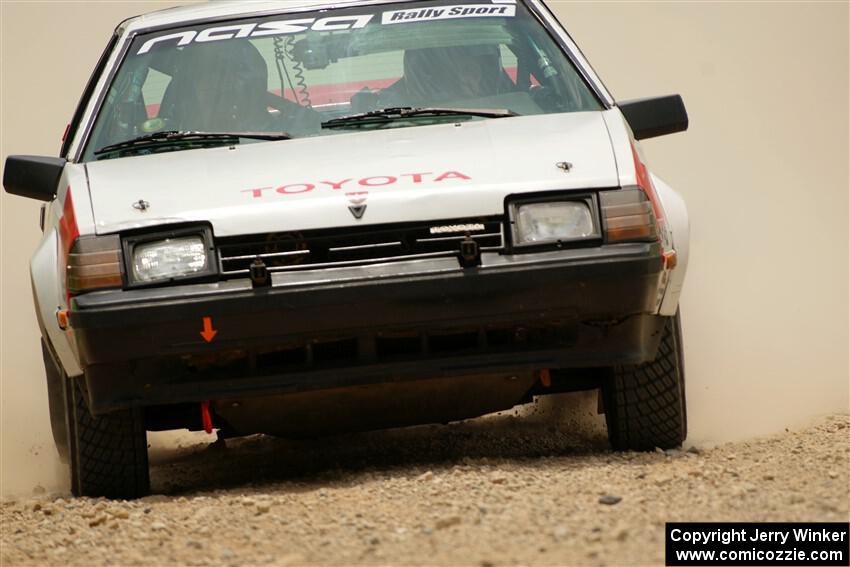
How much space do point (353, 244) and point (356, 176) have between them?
0.27 meters

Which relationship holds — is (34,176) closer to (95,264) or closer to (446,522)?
(95,264)

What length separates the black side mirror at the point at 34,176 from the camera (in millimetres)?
5340

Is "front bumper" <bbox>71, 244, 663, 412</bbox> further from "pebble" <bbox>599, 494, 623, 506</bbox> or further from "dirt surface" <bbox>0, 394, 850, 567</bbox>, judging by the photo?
"pebble" <bbox>599, 494, 623, 506</bbox>

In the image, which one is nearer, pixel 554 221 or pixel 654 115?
pixel 554 221

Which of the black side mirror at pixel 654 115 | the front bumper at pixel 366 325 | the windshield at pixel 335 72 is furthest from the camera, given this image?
the windshield at pixel 335 72

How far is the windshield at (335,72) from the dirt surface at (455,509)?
4.25ft

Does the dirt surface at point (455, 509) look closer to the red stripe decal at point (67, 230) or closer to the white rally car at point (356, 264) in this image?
the white rally car at point (356, 264)

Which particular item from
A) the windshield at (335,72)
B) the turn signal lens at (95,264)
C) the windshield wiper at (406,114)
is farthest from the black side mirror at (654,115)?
the turn signal lens at (95,264)

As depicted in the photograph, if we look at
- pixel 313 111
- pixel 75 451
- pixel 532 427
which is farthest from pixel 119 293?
pixel 532 427

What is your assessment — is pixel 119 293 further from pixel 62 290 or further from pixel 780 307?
pixel 780 307

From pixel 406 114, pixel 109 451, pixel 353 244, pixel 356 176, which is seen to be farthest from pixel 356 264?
pixel 109 451

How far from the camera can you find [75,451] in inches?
208

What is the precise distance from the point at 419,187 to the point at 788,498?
4.79 feet

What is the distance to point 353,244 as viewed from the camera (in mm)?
4660
